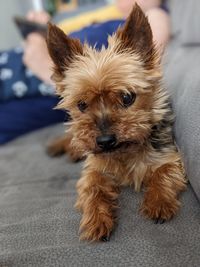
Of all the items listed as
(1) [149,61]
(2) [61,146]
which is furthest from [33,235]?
(2) [61,146]

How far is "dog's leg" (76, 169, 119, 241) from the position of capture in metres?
1.01

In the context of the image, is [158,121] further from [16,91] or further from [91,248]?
[16,91]

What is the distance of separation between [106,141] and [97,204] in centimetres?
18

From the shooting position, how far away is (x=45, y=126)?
2293mm

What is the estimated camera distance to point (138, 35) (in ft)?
4.02

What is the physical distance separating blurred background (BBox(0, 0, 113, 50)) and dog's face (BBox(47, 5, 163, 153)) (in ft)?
7.22

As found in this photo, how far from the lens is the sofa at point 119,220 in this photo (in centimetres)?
93

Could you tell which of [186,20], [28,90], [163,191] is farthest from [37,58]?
[163,191]

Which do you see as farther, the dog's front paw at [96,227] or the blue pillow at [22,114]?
the blue pillow at [22,114]

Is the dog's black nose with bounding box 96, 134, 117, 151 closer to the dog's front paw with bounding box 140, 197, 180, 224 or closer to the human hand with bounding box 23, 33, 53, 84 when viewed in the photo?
the dog's front paw with bounding box 140, 197, 180, 224

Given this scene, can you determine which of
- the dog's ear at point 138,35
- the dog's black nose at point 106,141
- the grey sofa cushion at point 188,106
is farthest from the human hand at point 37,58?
the dog's black nose at point 106,141

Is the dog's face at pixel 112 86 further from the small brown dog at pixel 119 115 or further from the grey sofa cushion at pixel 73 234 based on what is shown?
the grey sofa cushion at pixel 73 234

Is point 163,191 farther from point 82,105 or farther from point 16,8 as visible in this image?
point 16,8

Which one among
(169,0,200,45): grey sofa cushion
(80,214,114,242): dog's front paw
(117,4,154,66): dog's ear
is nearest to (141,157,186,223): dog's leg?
(80,214,114,242): dog's front paw
